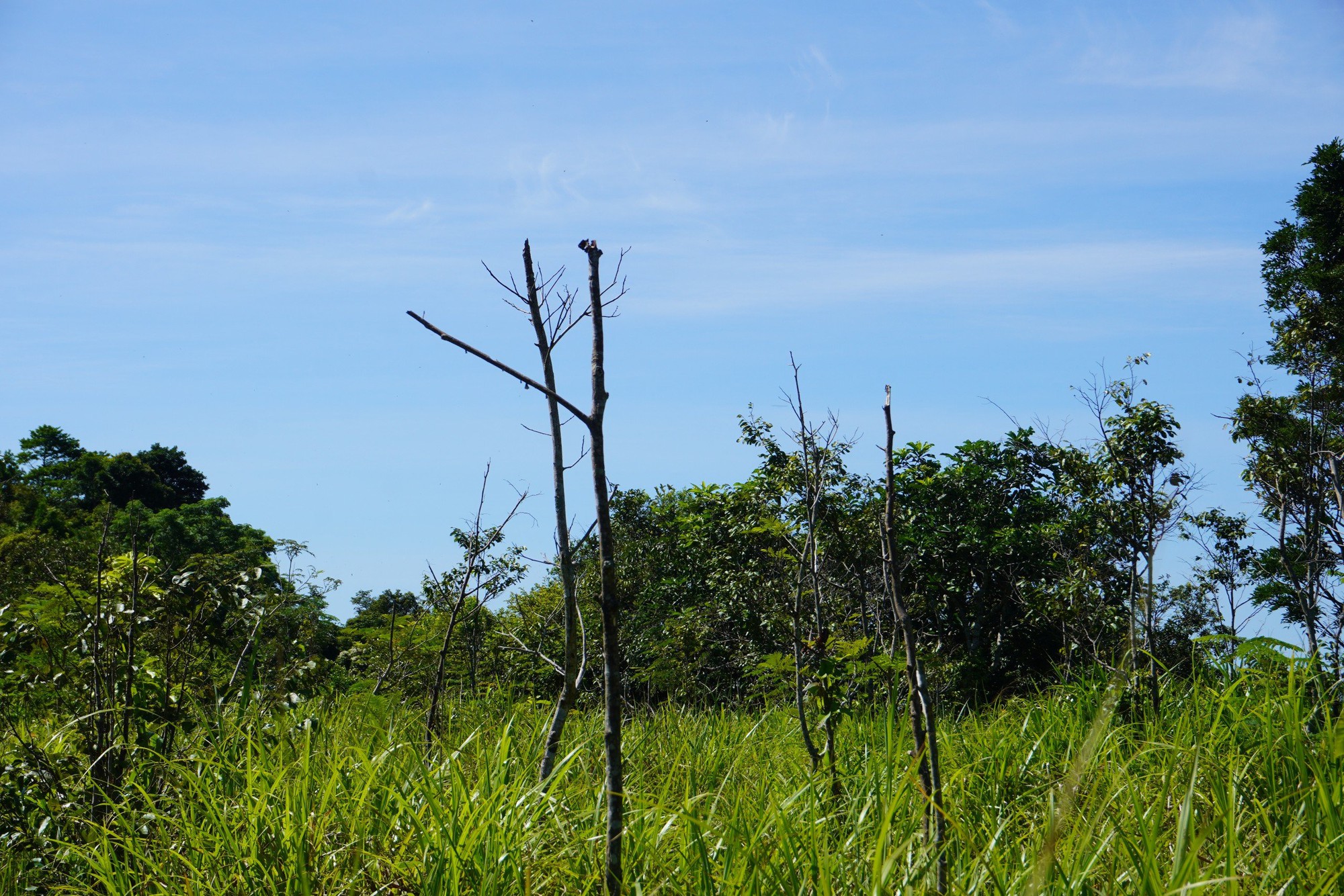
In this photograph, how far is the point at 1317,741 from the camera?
4078mm

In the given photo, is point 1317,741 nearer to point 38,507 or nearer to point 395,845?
point 395,845

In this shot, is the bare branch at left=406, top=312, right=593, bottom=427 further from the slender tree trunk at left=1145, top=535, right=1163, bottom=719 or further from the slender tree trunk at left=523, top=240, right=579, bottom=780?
the slender tree trunk at left=1145, top=535, right=1163, bottom=719

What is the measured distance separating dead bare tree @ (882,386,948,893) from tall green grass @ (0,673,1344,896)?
7 centimetres

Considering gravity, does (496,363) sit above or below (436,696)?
above

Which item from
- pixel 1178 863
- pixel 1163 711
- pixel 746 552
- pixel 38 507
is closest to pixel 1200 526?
pixel 746 552

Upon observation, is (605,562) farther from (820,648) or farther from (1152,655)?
(1152,655)

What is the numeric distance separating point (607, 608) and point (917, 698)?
1039 mm

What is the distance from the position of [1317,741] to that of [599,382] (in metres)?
3.44

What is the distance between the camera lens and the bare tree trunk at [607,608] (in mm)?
2676

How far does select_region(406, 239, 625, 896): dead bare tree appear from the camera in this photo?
8.81ft

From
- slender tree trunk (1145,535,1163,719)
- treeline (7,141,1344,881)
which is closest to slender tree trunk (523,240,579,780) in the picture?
treeline (7,141,1344,881)

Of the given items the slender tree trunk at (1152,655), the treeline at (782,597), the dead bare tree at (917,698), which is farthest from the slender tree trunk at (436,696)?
the slender tree trunk at (1152,655)

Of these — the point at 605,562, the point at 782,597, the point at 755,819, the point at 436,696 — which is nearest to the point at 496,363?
the point at 605,562

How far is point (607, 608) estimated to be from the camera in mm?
2781
